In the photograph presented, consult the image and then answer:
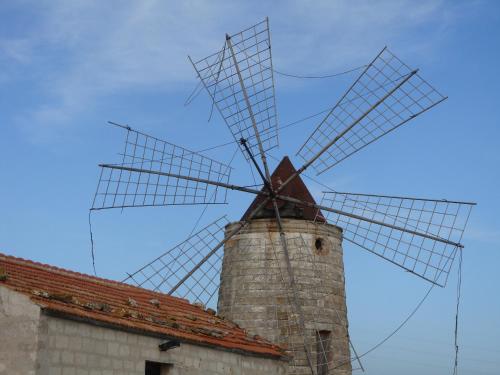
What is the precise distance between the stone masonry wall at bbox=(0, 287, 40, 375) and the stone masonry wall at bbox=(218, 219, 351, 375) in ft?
23.5

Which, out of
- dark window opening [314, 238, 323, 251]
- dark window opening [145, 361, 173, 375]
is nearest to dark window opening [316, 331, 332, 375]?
dark window opening [314, 238, 323, 251]

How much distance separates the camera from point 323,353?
16.1 metres

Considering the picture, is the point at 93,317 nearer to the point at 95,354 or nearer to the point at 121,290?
→ the point at 95,354

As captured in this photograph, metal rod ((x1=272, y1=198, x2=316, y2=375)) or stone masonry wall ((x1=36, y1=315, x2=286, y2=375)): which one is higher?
metal rod ((x1=272, y1=198, x2=316, y2=375))

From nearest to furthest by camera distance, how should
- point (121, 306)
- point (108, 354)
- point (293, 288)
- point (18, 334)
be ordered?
point (18, 334) < point (108, 354) < point (121, 306) < point (293, 288)

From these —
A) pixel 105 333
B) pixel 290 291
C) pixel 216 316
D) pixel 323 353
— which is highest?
pixel 290 291

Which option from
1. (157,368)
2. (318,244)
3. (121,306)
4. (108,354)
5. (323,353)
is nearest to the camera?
(108,354)

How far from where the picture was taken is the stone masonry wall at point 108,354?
31.7ft

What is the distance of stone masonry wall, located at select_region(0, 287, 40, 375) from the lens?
9.40 metres

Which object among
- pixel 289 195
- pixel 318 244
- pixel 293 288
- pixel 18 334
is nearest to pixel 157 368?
pixel 18 334

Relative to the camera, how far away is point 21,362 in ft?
30.9

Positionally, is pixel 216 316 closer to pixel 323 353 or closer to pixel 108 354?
pixel 323 353

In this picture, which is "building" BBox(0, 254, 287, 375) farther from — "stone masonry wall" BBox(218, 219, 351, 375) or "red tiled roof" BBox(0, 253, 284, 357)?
"stone masonry wall" BBox(218, 219, 351, 375)

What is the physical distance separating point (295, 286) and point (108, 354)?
21.1 feet
